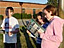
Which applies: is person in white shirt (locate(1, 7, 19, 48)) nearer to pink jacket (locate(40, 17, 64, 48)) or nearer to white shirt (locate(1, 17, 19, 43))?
white shirt (locate(1, 17, 19, 43))

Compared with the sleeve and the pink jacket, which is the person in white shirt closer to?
the pink jacket

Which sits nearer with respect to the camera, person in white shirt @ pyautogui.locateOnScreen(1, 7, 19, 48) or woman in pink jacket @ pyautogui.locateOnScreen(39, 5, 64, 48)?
woman in pink jacket @ pyautogui.locateOnScreen(39, 5, 64, 48)

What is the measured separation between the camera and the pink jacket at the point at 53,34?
3.10 metres

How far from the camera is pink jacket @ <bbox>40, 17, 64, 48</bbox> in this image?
3104mm

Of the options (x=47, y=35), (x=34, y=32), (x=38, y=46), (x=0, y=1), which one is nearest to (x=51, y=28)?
(x=47, y=35)

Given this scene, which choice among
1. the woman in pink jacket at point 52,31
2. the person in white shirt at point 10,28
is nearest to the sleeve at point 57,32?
the woman in pink jacket at point 52,31

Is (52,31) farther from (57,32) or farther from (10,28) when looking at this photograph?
(10,28)

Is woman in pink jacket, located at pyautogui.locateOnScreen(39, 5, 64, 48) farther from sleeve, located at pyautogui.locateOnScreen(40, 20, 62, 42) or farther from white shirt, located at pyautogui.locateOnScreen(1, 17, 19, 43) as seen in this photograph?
white shirt, located at pyautogui.locateOnScreen(1, 17, 19, 43)

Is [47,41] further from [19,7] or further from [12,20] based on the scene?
[19,7]

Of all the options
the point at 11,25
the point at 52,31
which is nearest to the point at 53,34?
the point at 52,31

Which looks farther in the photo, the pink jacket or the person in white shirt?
the person in white shirt

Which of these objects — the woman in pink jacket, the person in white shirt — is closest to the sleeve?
the woman in pink jacket

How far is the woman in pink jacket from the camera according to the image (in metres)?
3.11

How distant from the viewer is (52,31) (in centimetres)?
318
